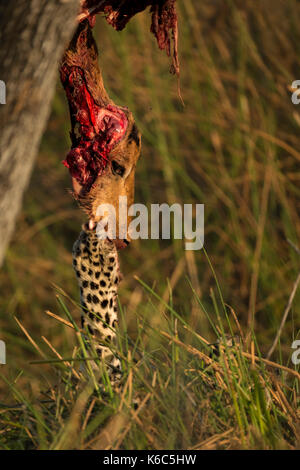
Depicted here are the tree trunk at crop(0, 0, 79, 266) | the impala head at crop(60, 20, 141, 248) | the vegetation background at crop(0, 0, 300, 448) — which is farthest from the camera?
the vegetation background at crop(0, 0, 300, 448)

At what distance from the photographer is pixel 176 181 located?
3.17 m

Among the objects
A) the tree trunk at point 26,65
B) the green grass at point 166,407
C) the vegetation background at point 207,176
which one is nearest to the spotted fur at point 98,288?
the green grass at point 166,407

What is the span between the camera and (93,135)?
111cm

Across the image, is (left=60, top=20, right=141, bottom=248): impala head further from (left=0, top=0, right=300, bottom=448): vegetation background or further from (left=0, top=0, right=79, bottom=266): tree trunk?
(left=0, top=0, right=300, bottom=448): vegetation background

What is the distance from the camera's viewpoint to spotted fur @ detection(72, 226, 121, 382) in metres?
1.22

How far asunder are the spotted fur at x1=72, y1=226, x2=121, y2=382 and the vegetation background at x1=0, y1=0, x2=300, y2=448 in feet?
4.44

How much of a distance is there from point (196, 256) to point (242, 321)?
0.34 meters

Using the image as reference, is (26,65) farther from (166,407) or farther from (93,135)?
(166,407)

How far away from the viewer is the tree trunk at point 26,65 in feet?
3.16

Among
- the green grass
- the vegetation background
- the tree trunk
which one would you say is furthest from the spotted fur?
the vegetation background

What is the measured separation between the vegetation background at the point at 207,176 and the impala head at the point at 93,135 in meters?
1.52

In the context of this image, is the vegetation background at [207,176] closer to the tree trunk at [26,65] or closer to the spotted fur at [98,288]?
the spotted fur at [98,288]

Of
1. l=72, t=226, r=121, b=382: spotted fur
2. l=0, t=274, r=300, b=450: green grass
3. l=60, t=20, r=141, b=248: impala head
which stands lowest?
l=0, t=274, r=300, b=450: green grass
